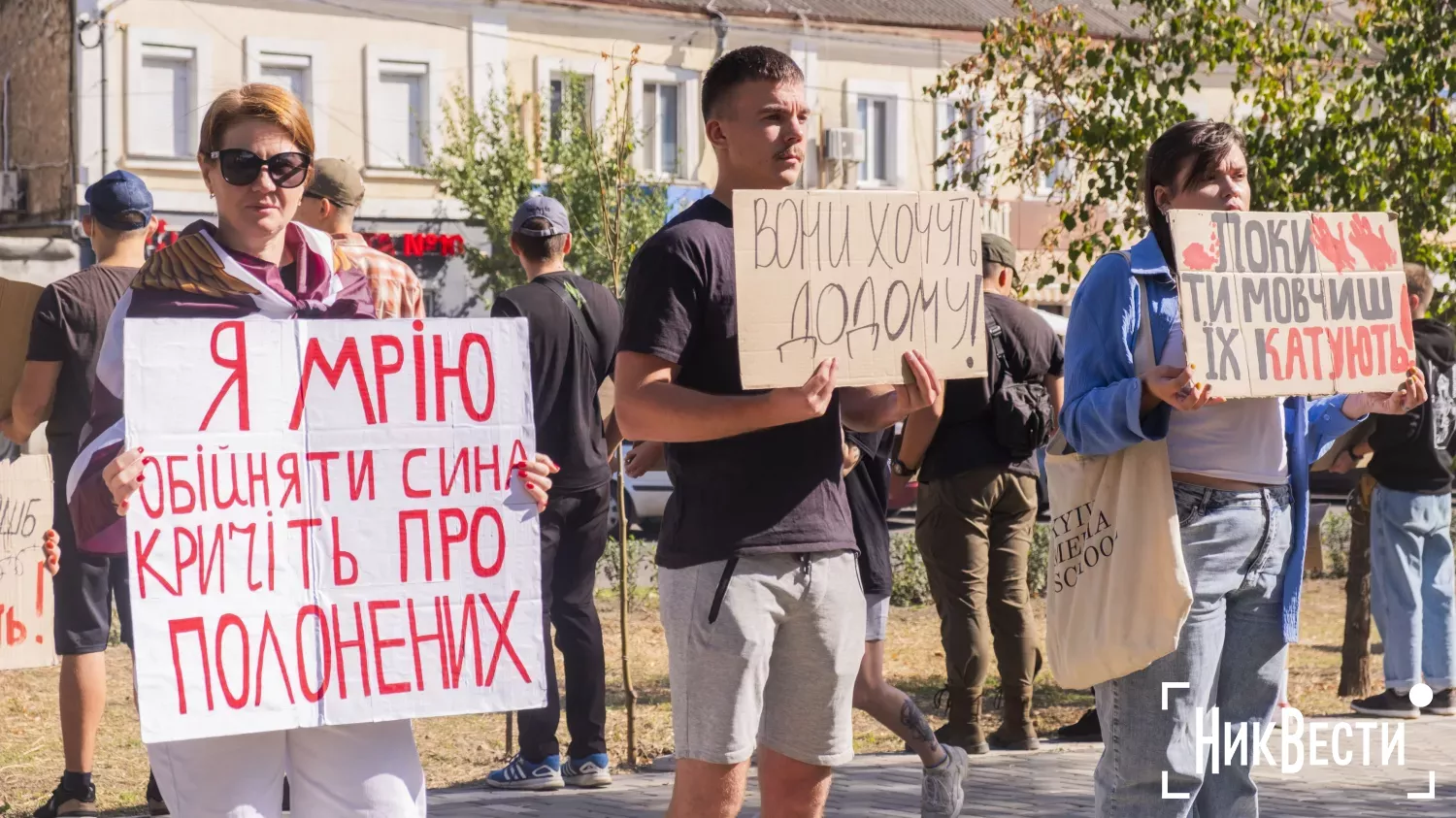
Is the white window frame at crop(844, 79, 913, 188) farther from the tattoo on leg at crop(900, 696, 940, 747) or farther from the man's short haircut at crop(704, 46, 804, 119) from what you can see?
the man's short haircut at crop(704, 46, 804, 119)

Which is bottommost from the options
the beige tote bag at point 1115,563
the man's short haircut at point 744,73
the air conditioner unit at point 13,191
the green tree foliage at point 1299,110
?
the beige tote bag at point 1115,563

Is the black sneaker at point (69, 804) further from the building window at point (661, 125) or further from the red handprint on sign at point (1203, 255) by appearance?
the building window at point (661, 125)

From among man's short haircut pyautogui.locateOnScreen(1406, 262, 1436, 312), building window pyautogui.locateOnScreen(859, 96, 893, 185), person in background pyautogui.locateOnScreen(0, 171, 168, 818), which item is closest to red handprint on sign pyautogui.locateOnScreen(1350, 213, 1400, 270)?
man's short haircut pyautogui.locateOnScreen(1406, 262, 1436, 312)

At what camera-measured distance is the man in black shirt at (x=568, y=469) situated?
651 centimetres

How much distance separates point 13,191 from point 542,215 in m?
26.1

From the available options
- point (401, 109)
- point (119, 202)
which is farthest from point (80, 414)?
point (401, 109)

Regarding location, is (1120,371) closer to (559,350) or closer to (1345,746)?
(559,350)

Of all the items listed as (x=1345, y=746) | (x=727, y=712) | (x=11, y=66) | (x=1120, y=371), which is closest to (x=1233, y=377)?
(x=1120, y=371)

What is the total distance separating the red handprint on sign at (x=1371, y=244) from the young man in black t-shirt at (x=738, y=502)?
4.32ft

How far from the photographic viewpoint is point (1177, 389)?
3.98 metres

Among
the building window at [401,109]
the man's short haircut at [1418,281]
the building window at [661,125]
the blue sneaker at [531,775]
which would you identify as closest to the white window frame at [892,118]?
the building window at [661,125]

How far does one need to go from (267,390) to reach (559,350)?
2979 mm

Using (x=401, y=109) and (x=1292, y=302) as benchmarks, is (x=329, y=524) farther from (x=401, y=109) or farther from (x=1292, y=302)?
(x=401, y=109)

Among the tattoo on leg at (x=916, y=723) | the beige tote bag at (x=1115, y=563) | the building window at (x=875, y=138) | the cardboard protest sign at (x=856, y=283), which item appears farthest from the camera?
the building window at (x=875, y=138)
